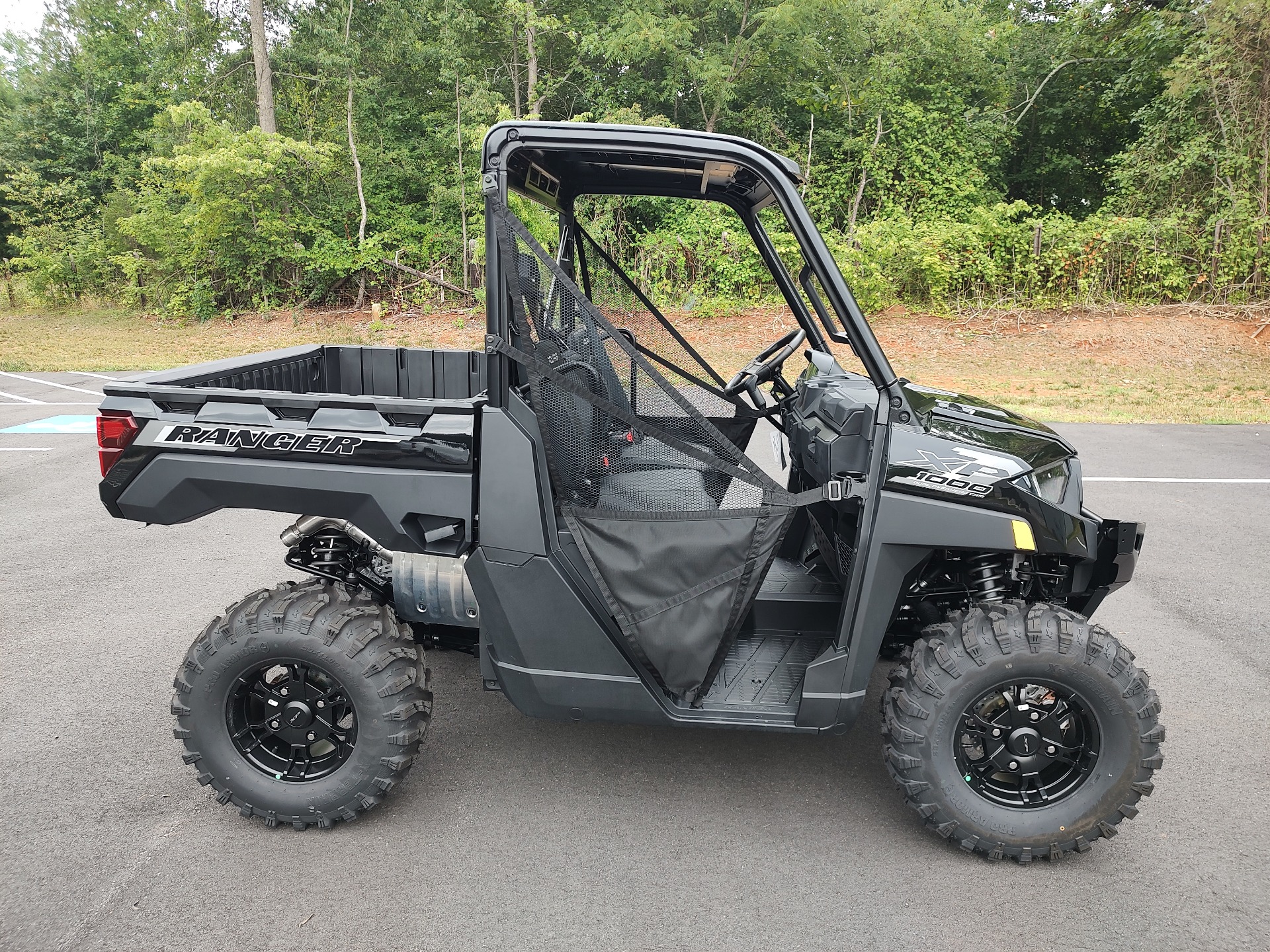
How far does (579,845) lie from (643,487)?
1170mm

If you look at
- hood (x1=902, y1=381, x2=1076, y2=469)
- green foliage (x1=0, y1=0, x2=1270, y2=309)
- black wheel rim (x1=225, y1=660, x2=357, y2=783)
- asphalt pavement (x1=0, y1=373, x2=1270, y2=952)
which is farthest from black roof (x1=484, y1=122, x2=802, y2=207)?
green foliage (x1=0, y1=0, x2=1270, y2=309)

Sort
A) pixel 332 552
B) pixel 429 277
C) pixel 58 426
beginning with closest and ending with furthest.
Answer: pixel 332 552 < pixel 58 426 < pixel 429 277

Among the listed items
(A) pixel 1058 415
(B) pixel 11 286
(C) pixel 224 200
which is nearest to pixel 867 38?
(A) pixel 1058 415

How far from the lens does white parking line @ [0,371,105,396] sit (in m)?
11.8

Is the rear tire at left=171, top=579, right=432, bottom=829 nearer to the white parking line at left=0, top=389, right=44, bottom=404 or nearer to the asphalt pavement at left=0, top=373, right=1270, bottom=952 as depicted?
the asphalt pavement at left=0, top=373, right=1270, bottom=952

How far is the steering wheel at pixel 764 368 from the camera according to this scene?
145 inches

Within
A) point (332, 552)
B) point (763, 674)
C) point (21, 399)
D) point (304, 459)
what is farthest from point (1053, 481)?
point (21, 399)

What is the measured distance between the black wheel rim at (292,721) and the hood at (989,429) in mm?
2129

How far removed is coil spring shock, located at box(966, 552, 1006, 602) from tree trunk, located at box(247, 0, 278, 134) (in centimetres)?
Result: 2162

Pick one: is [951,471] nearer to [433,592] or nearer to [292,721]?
[433,592]

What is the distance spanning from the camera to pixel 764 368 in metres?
3.67

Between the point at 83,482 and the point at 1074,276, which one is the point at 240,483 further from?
the point at 1074,276

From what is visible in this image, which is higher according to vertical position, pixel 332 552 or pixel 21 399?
pixel 332 552

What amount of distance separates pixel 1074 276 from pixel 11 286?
31.5 m
